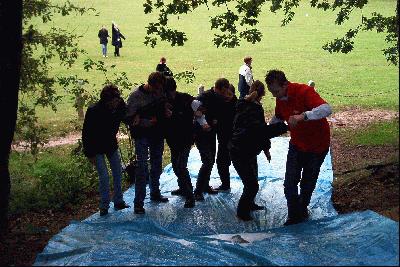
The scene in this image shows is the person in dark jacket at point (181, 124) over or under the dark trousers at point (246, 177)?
over

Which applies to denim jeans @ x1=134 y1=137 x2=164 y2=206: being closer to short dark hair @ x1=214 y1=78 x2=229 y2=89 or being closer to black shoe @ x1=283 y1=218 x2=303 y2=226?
short dark hair @ x1=214 y1=78 x2=229 y2=89

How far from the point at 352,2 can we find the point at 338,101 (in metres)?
7.04

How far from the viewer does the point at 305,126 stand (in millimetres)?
5629

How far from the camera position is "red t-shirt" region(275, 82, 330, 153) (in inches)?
217

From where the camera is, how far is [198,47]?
1305 inches

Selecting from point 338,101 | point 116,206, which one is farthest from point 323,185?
point 338,101

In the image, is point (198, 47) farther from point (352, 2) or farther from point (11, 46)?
point (11, 46)

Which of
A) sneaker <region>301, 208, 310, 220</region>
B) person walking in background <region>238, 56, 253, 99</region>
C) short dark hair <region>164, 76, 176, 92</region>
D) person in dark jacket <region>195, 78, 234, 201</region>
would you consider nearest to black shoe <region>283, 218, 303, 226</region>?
sneaker <region>301, 208, 310, 220</region>

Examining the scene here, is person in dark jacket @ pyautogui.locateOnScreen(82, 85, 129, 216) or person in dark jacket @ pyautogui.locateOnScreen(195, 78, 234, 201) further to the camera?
person in dark jacket @ pyautogui.locateOnScreen(195, 78, 234, 201)

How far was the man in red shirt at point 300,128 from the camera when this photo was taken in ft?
17.8

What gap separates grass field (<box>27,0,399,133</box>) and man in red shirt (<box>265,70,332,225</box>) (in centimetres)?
812

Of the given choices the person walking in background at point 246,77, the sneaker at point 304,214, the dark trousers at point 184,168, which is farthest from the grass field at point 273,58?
the sneaker at point 304,214

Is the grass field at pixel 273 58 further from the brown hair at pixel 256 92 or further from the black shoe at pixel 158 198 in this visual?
the brown hair at pixel 256 92

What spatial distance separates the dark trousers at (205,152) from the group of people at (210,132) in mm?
13
